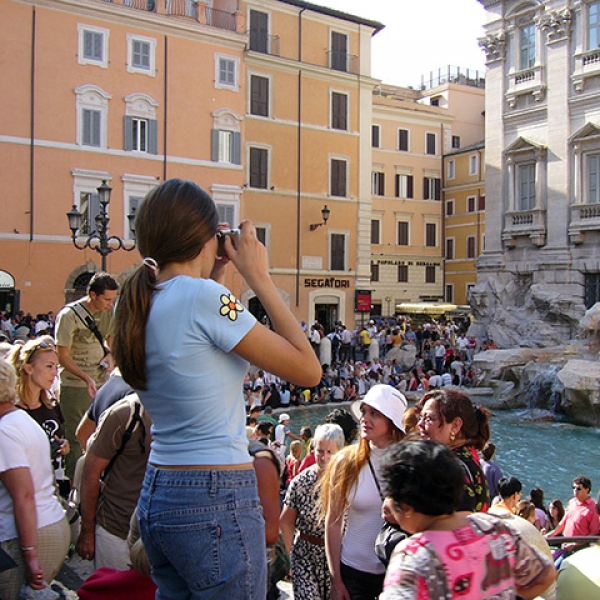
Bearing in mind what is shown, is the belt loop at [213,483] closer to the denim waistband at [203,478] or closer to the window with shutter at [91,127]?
the denim waistband at [203,478]

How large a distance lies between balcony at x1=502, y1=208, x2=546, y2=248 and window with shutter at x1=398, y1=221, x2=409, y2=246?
18.3m

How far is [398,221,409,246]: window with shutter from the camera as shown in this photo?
4491 centimetres

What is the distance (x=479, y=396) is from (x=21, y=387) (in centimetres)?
1865

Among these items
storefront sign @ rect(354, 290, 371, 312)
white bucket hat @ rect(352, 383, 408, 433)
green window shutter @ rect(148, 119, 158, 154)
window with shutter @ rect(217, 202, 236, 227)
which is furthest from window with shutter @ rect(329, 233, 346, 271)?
white bucket hat @ rect(352, 383, 408, 433)

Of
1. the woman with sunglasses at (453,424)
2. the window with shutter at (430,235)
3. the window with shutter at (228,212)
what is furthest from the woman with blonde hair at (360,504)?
the window with shutter at (430,235)

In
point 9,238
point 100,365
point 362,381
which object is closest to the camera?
point 100,365

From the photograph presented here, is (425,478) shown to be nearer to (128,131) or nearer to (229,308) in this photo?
(229,308)

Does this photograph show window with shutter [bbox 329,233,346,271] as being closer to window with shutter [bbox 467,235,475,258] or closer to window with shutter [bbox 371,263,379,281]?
window with shutter [bbox 371,263,379,281]

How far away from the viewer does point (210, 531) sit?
176 cm

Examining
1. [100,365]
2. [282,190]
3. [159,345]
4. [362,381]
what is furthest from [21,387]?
[282,190]

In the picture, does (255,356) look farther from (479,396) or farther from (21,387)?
(479,396)

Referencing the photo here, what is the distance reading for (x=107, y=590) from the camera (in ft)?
8.27

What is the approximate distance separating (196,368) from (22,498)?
1784 mm

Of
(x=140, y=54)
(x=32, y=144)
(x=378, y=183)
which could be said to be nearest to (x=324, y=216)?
(x=140, y=54)
